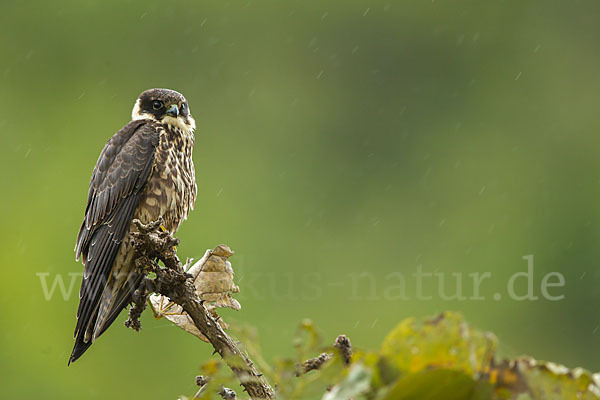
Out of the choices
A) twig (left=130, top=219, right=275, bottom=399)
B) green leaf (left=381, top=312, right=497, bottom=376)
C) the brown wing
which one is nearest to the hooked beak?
the brown wing

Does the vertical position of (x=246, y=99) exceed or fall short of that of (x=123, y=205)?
it exceeds it

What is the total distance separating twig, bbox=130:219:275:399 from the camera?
5.18 feet

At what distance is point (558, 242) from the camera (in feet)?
55.1

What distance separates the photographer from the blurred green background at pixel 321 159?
12.8m

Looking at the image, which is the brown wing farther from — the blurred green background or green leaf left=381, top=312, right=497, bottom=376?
the blurred green background

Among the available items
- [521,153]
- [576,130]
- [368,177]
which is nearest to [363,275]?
[368,177]

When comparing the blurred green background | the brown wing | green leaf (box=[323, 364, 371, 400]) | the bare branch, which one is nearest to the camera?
green leaf (box=[323, 364, 371, 400])

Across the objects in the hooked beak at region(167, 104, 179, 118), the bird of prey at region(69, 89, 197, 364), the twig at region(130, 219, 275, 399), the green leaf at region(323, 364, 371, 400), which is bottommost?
the green leaf at region(323, 364, 371, 400)

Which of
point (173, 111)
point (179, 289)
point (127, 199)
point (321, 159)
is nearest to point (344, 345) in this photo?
point (179, 289)

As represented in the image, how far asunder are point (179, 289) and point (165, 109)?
9.91ft

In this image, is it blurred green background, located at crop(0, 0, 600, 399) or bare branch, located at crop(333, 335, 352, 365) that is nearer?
bare branch, located at crop(333, 335, 352, 365)

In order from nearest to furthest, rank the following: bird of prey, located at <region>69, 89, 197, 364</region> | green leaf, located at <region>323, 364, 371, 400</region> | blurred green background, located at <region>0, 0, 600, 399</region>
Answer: green leaf, located at <region>323, 364, 371, 400</region>
bird of prey, located at <region>69, 89, 197, 364</region>
blurred green background, located at <region>0, 0, 600, 399</region>

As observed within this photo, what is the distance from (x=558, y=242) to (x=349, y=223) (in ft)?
13.8

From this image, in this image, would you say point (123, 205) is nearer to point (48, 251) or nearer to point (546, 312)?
point (48, 251)
